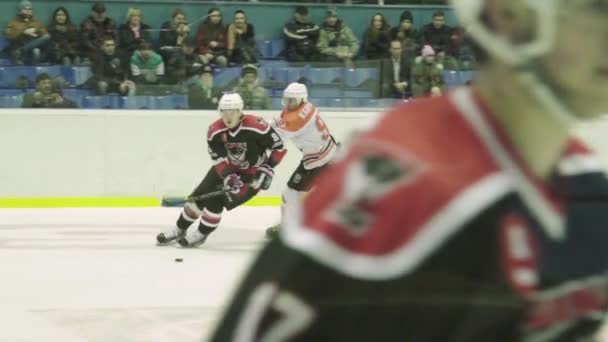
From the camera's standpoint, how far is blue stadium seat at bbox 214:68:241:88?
9086 mm

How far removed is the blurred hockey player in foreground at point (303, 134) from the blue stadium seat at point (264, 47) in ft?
6.91

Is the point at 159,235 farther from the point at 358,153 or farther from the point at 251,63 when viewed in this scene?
the point at 358,153

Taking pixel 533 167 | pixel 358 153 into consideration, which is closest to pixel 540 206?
pixel 533 167

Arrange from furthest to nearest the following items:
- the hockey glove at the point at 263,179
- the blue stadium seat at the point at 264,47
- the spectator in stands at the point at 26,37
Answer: the blue stadium seat at the point at 264,47, the spectator in stands at the point at 26,37, the hockey glove at the point at 263,179

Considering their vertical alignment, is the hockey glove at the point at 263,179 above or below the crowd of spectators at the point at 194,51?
below

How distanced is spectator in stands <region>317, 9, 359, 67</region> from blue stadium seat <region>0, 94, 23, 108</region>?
2381mm

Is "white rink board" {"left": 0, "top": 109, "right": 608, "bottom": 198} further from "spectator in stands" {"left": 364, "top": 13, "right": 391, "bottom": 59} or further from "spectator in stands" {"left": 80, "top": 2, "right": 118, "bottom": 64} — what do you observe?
"spectator in stands" {"left": 364, "top": 13, "right": 391, "bottom": 59}

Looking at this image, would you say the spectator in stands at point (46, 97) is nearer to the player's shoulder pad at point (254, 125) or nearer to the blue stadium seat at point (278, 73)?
the blue stadium seat at point (278, 73)

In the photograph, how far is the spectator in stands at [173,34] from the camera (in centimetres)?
915

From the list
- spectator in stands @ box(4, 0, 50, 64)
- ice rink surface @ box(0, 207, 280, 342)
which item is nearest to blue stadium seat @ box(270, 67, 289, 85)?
ice rink surface @ box(0, 207, 280, 342)

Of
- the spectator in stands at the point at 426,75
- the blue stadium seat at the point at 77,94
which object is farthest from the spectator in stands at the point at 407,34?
the blue stadium seat at the point at 77,94

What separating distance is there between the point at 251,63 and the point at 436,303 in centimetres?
848

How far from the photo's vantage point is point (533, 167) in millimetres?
891

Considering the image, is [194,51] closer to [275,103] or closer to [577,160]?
[275,103]
